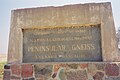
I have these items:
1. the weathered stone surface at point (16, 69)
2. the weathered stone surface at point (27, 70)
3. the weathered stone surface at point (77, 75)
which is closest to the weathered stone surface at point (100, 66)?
the weathered stone surface at point (77, 75)

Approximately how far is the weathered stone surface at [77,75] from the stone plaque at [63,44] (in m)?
0.27

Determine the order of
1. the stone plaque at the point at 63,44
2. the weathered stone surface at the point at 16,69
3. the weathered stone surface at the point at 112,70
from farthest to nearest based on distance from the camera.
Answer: the weathered stone surface at the point at 16,69, the stone plaque at the point at 63,44, the weathered stone surface at the point at 112,70

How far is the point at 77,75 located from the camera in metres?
4.35

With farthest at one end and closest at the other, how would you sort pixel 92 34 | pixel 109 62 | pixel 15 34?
pixel 15 34 < pixel 92 34 < pixel 109 62

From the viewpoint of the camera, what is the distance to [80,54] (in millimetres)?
4504

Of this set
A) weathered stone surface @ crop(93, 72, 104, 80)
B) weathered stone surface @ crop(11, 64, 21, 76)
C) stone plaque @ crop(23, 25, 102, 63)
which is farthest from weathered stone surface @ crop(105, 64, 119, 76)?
weathered stone surface @ crop(11, 64, 21, 76)

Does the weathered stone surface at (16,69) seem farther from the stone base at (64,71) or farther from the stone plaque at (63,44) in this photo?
the stone plaque at (63,44)

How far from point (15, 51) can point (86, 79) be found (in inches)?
66.0

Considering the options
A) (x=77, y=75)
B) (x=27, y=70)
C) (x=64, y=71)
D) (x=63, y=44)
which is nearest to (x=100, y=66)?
(x=77, y=75)

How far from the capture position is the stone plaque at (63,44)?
448cm

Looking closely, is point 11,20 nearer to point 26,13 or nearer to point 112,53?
point 26,13

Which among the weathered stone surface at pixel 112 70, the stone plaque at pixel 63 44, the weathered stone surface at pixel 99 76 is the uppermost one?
the stone plaque at pixel 63 44

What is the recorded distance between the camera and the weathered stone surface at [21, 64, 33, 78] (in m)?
4.57

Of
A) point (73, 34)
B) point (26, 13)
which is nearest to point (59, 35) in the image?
point (73, 34)
